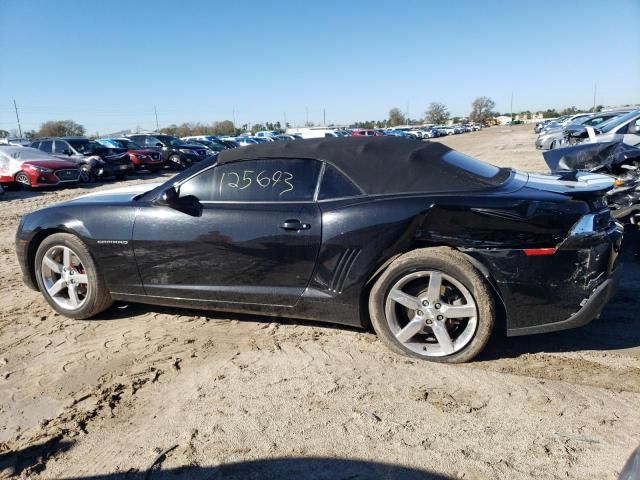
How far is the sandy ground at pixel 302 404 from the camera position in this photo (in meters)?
2.44

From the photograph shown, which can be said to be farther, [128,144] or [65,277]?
[128,144]

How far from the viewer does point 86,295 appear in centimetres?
423

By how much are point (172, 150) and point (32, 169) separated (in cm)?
869

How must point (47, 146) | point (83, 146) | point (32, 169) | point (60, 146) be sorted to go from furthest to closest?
point (83, 146) → point (47, 146) → point (60, 146) → point (32, 169)

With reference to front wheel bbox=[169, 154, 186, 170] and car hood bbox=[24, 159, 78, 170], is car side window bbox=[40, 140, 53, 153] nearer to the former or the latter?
car hood bbox=[24, 159, 78, 170]

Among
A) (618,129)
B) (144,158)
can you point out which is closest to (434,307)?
(618,129)

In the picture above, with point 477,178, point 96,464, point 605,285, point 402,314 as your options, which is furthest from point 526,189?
point 96,464

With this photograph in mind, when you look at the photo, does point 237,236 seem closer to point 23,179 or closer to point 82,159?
point 23,179

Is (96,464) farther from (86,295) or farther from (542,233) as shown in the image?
(542,233)

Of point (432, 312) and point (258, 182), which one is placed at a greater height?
point (258, 182)

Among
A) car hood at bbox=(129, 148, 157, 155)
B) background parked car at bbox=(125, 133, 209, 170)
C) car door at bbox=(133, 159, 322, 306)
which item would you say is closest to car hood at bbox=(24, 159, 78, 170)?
car hood at bbox=(129, 148, 157, 155)

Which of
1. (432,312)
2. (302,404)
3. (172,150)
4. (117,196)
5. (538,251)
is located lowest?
(302,404)

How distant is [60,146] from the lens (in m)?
18.5

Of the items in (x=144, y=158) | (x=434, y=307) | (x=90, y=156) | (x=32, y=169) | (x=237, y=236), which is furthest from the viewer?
(x=144, y=158)
